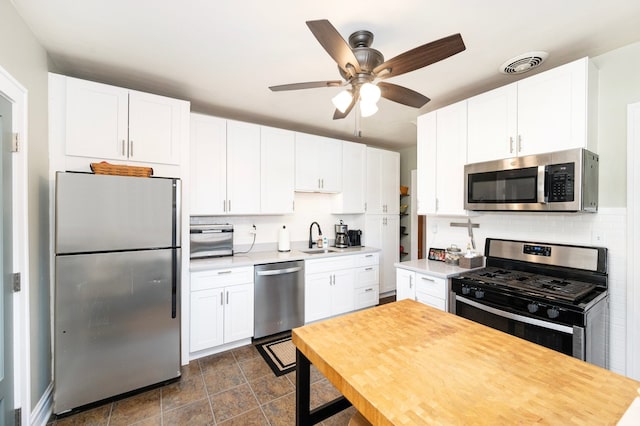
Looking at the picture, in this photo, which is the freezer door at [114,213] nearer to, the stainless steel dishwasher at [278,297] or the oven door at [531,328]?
the stainless steel dishwasher at [278,297]

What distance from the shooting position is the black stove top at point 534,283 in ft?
5.85

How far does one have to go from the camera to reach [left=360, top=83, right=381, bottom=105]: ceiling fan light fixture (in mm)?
1502

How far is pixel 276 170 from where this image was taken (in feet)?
10.9

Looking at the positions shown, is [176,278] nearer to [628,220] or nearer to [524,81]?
[524,81]

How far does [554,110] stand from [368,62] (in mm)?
1512

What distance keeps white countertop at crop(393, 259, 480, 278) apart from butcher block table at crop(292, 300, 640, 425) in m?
1.03

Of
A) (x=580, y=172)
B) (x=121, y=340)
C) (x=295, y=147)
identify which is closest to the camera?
(x=580, y=172)

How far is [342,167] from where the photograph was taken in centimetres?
386

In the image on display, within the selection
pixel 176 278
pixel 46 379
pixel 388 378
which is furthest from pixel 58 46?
pixel 388 378

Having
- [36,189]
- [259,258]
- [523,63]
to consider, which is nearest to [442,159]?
[523,63]

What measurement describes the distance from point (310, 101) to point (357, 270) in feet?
7.13

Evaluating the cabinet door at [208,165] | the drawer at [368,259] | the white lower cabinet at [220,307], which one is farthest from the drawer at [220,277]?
the drawer at [368,259]

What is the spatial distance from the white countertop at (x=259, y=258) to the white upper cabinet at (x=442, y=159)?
1148mm

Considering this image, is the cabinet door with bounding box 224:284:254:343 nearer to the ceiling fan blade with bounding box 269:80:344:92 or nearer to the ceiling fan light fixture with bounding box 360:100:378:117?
the ceiling fan blade with bounding box 269:80:344:92
